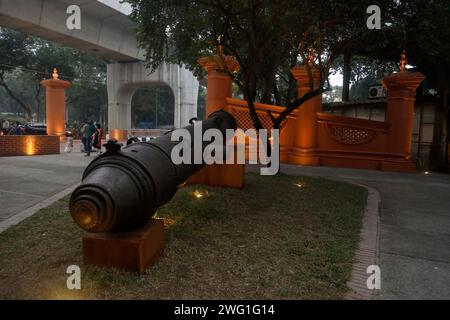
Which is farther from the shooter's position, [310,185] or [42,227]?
[310,185]

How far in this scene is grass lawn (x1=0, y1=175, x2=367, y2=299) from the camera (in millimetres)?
3135

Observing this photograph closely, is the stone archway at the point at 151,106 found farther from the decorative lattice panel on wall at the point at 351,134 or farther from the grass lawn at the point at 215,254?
the grass lawn at the point at 215,254

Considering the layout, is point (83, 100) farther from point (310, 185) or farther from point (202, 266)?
point (202, 266)

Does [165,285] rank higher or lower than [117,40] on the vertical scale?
lower

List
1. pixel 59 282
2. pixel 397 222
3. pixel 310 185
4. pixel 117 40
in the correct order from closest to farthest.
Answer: pixel 59 282, pixel 397 222, pixel 310 185, pixel 117 40

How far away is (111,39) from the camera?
19172 mm

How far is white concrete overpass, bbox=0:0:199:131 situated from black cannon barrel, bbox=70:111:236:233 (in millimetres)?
9465

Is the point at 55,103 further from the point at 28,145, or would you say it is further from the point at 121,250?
A: the point at 121,250

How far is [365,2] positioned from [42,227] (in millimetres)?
7225

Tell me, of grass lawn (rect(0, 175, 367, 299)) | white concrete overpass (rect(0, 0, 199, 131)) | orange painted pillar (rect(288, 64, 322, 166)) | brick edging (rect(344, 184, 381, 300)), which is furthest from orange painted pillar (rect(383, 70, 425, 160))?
white concrete overpass (rect(0, 0, 199, 131))

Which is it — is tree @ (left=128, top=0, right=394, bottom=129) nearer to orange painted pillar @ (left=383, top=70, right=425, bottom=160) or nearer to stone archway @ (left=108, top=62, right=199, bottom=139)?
orange painted pillar @ (left=383, top=70, right=425, bottom=160)

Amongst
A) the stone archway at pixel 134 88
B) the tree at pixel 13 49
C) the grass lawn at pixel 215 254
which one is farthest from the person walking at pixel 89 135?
the tree at pixel 13 49

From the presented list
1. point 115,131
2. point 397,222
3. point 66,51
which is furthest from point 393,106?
point 66,51

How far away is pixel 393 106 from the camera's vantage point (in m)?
12.2
